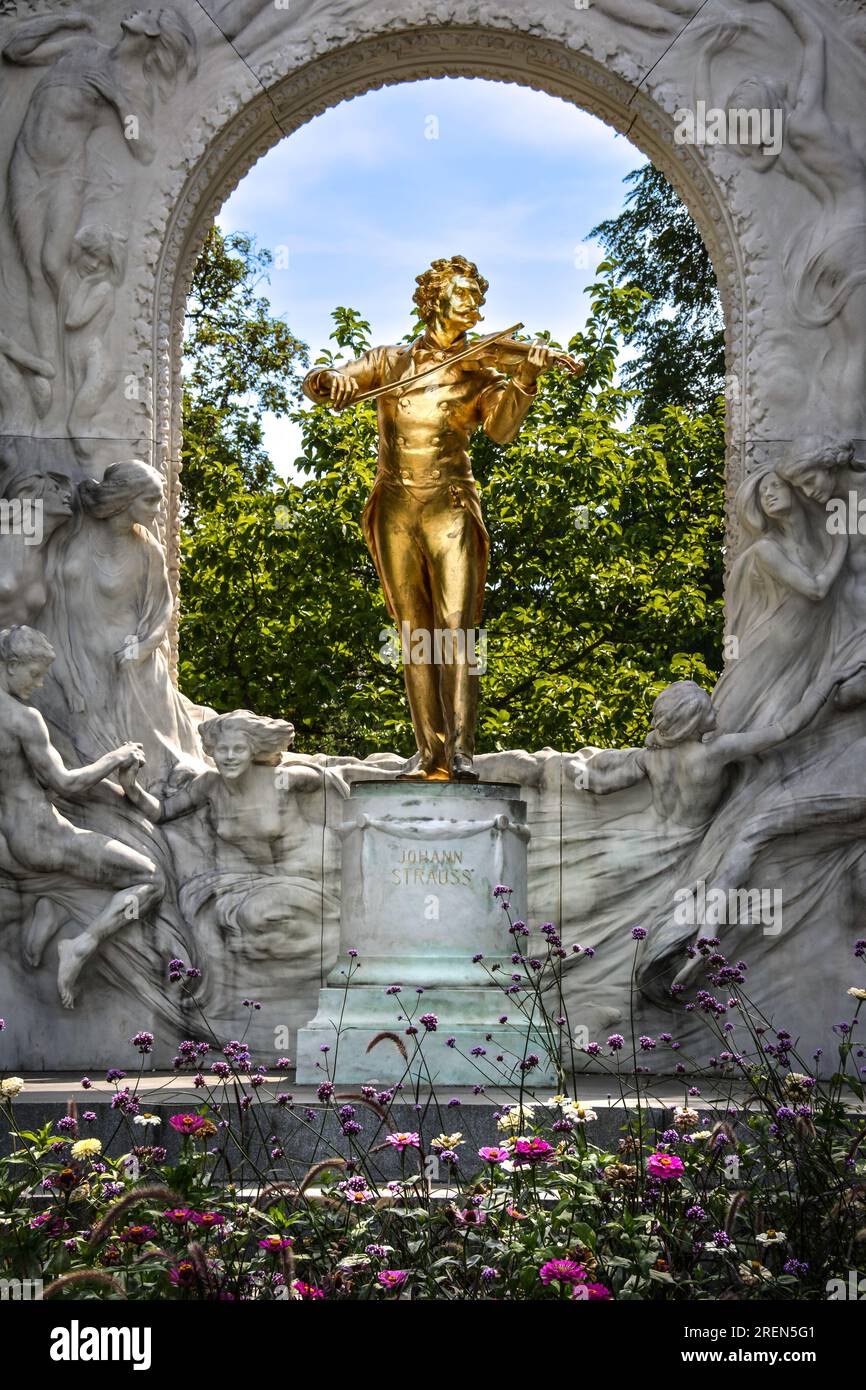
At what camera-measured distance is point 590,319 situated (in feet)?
58.4

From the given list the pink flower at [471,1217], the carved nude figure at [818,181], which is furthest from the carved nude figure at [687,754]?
the pink flower at [471,1217]

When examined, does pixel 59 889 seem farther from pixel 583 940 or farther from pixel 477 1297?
pixel 477 1297

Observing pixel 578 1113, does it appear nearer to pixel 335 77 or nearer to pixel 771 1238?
pixel 771 1238

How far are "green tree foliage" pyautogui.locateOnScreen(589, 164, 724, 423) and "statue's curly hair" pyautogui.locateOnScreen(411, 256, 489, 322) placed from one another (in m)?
11.8

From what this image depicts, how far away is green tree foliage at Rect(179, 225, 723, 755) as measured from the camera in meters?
16.2

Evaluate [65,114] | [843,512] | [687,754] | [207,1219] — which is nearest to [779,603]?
[843,512]

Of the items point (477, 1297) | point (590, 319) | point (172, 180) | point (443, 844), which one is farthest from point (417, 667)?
point (590, 319)

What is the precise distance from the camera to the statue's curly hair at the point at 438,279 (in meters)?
9.03

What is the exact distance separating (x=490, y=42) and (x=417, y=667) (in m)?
4.37

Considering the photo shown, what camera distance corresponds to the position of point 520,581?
16609 millimetres

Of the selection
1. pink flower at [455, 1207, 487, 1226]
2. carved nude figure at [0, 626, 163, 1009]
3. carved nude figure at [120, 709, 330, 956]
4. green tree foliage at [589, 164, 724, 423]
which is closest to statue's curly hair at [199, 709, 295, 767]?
carved nude figure at [120, 709, 330, 956]

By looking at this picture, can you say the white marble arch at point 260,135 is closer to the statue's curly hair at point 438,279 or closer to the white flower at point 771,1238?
the statue's curly hair at point 438,279

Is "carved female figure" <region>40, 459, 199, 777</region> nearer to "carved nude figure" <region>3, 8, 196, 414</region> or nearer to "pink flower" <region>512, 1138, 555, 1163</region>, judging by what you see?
"carved nude figure" <region>3, 8, 196, 414</region>

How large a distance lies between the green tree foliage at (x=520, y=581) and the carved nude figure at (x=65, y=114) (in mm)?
5692
